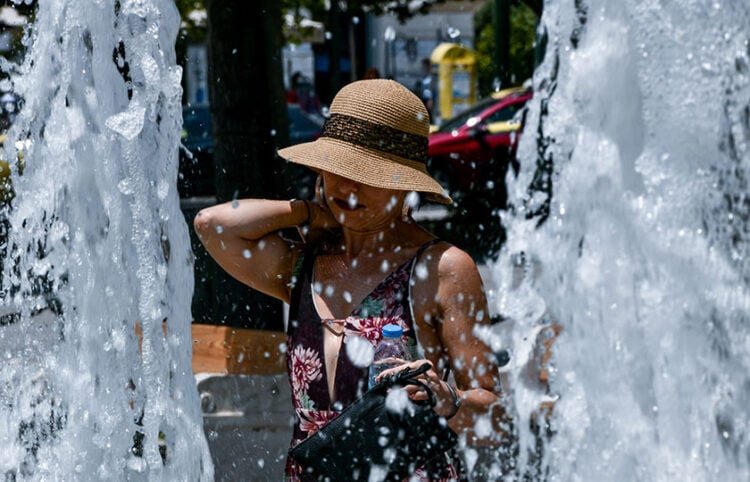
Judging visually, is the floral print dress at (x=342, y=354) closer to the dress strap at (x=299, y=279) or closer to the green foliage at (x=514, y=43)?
the dress strap at (x=299, y=279)

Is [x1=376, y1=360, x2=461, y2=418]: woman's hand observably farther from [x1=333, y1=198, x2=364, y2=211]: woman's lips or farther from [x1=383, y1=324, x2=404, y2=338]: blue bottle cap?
[x1=333, y1=198, x2=364, y2=211]: woman's lips

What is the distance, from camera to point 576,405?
241 cm

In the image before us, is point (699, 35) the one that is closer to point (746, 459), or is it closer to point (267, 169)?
point (746, 459)

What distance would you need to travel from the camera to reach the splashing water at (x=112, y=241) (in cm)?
284

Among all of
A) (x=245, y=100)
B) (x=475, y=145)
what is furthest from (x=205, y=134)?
(x=245, y=100)

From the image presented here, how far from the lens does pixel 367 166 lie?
230 centimetres

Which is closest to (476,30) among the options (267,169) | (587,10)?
(267,169)

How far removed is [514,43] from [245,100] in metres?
19.8

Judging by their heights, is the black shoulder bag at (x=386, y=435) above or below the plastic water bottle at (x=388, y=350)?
below

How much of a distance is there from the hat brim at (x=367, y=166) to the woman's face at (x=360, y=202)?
1.9 inches

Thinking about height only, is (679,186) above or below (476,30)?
above

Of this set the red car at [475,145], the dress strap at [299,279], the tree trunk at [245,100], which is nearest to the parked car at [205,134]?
the red car at [475,145]

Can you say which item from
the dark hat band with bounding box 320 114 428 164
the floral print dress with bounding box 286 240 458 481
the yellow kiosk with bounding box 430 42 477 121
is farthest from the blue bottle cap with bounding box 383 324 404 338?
the yellow kiosk with bounding box 430 42 477 121

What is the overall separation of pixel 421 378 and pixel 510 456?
2109 mm
